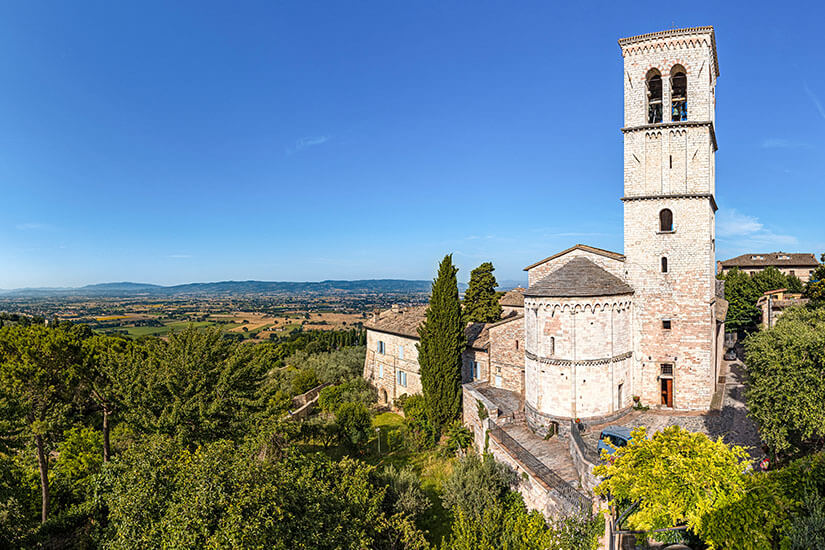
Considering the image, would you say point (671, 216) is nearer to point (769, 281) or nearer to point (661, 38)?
point (661, 38)

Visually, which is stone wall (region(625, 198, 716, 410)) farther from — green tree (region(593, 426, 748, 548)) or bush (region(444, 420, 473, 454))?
green tree (region(593, 426, 748, 548))

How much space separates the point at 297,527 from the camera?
950 centimetres

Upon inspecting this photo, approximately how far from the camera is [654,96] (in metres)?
25.0

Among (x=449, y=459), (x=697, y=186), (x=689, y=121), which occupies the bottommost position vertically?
(x=449, y=459)

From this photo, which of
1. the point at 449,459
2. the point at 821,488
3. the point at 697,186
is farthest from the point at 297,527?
the point at 697,186

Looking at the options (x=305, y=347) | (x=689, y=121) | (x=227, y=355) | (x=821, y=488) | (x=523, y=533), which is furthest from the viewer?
(x=305, y=347)

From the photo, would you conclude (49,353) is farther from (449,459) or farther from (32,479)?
(449,459)

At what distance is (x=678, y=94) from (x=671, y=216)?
812 centimetres

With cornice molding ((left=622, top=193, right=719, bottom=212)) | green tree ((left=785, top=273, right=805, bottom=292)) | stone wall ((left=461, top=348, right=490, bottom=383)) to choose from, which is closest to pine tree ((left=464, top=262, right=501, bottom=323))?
stone wall ((left=461, top=348, right=490, bottom=383))

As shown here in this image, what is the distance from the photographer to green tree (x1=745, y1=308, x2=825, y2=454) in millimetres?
15250

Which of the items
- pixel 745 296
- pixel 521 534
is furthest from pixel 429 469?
pixel 745 296

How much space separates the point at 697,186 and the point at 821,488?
1696 centimetres

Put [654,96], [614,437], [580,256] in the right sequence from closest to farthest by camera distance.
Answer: [614,437]
[654,96]
[580,256]

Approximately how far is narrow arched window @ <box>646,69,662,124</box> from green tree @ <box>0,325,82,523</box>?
32.3 m
